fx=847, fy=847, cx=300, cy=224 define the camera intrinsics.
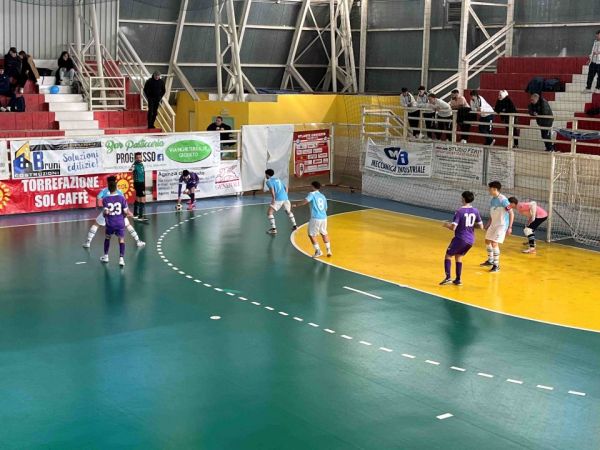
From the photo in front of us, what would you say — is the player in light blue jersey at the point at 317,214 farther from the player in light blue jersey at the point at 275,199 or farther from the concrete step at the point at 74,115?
the concrete step at the point at 74,115

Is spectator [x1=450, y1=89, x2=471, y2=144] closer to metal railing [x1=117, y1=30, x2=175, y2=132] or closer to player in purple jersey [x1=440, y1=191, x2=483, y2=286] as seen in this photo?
player in purple jersey [x1=440, y1=191, x2=483, y2=286]

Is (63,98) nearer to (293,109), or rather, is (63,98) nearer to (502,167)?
(293,109)

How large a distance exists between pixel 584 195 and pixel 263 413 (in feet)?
49.0

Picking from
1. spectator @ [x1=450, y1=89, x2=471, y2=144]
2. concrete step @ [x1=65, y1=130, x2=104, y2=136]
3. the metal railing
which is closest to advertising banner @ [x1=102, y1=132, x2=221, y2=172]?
concrete step @ [x1=65, y1=130, x2=104, y2=136]

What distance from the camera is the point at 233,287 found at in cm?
1692

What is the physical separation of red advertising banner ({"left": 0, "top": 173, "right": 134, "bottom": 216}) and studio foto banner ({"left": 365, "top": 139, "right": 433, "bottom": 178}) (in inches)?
336

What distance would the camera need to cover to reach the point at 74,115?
3050cm

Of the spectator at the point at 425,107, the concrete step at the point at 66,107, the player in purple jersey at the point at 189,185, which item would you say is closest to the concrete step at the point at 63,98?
the concrete step at the point at 66,107

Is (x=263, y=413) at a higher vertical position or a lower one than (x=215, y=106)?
lower

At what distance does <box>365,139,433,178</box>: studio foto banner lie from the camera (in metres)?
27.7

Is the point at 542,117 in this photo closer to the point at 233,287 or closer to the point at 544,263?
the point at 544,263

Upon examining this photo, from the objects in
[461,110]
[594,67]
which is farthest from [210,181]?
[594,67]

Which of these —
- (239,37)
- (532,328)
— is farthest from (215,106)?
(532,328)

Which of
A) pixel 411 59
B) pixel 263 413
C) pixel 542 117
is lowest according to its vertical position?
pixel 263 413
